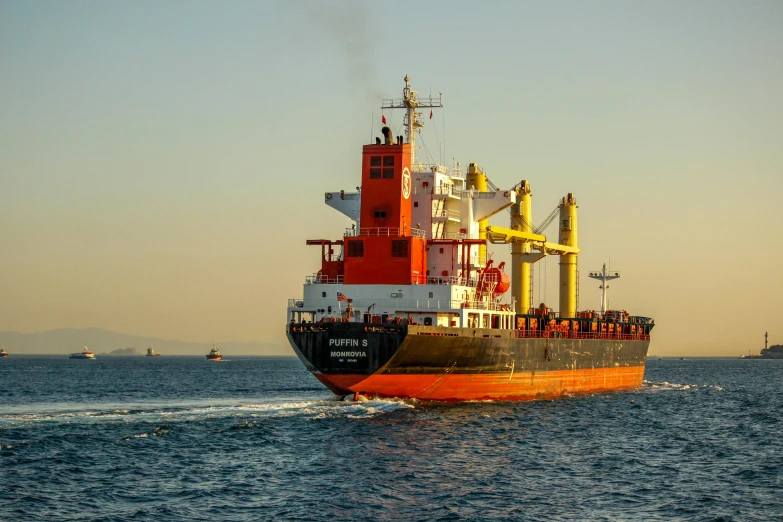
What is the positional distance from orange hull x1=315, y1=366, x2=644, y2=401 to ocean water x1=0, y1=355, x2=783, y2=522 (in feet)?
2.86

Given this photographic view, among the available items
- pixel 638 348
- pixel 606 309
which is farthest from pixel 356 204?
pixel 606 309

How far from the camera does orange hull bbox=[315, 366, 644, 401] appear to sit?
41188mm

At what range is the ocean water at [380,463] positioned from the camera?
2372cm

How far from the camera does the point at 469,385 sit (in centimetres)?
4488

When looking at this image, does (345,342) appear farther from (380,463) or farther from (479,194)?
(479,194)

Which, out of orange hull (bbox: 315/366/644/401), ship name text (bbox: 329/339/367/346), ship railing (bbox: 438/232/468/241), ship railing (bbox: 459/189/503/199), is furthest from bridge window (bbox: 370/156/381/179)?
orange hull (bbox: 315/366/644/401)

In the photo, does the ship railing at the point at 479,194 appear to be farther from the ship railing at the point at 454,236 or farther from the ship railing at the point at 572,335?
the ship railing at the point at 572,335

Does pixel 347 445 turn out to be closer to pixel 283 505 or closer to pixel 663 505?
pixel 283 505

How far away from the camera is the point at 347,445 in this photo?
31.8m

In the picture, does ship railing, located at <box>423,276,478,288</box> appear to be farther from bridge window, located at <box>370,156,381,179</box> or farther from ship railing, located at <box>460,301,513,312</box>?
bridge window, located at <box>370,156,381,179</box>

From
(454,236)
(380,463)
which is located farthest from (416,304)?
(380,463)

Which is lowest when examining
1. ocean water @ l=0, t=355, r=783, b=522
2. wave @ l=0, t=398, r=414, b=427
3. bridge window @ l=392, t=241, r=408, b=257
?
ocean water @ l=0, t=355, r=783, b=522

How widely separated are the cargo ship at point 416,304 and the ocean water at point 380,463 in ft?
5.35

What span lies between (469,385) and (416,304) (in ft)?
15.4
